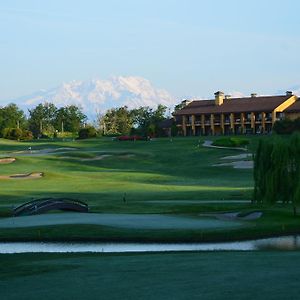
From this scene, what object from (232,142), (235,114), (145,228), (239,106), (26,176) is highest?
(239,106)

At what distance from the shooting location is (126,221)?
141ft

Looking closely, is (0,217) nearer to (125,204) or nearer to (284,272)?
(125,204)

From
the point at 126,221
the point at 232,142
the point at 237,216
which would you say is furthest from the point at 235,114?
the point at 126,221

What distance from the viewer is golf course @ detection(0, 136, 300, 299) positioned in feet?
69.1

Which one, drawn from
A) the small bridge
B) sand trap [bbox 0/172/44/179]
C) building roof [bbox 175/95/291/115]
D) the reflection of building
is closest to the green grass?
the small bridge

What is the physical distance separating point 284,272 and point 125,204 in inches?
1237

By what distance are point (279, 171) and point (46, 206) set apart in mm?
15287

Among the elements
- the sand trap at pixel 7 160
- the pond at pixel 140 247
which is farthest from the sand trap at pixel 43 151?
the pond at pixel 140 247

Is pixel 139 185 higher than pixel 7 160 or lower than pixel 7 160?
lower

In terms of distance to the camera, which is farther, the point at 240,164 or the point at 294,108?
the point at 294,108

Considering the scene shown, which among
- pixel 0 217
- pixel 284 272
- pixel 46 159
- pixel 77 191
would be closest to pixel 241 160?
pixel 46 159

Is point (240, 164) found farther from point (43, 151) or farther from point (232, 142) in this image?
point (43, 151)

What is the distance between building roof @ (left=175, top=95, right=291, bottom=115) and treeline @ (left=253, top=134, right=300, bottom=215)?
96.4 m

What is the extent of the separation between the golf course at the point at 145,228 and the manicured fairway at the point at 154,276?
1.3 inches
